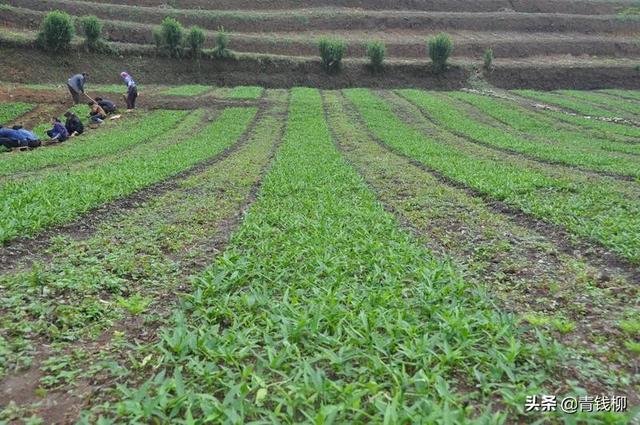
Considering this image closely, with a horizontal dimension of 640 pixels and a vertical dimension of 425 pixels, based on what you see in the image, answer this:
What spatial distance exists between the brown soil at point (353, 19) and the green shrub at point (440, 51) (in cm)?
Answer: 1816

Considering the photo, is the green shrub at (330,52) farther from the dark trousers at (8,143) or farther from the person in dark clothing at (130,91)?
the dark trousers at (8,143)

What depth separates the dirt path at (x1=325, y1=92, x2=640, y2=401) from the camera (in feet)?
15.2

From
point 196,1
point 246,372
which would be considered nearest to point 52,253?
point 246,372

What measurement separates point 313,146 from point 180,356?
1640cm

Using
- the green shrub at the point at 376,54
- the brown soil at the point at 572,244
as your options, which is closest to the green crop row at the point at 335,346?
the brown soil at the point at 572,244

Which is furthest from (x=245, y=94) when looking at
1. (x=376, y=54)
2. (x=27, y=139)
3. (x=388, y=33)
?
(x=388, y=33)

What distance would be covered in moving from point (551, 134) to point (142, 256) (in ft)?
77.3

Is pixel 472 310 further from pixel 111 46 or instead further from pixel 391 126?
pixel 111 46

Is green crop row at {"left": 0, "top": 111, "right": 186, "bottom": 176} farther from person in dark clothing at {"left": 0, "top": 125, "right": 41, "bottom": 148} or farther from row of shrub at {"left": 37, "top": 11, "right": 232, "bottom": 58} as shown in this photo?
row of shrub at {"left": 37, "top": 11, "right": 232, "bottom": 58}

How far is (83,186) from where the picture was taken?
35.5ft

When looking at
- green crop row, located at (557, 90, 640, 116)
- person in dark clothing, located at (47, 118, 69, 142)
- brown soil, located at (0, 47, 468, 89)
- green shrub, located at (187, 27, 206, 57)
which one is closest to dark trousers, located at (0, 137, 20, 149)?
person in dark clothing, located at (47, 118, 69, 142)

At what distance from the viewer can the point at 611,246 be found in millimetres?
7641

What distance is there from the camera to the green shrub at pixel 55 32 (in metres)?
39.4

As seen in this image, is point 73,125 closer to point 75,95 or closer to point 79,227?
point 75,95
